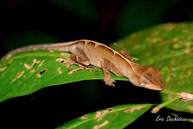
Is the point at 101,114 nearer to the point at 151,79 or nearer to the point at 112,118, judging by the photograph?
the point at 112,118

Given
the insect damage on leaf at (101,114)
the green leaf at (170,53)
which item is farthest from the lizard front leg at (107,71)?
the green leaf at (170,53)

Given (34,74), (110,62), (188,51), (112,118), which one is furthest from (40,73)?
(188,51)

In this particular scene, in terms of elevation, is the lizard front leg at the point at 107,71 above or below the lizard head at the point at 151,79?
above

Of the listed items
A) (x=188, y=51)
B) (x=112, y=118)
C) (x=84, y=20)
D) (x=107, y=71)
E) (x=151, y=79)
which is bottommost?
(x=112, y=118)

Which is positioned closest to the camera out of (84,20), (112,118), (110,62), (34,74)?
(112,118)

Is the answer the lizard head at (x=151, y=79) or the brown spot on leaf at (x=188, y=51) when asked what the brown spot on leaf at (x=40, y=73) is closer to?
the lizard head at (x=151, y=79)

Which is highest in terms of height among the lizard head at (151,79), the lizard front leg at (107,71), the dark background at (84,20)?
the dark background at (84,20)

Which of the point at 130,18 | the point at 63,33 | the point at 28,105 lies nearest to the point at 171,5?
the point at 130,18
